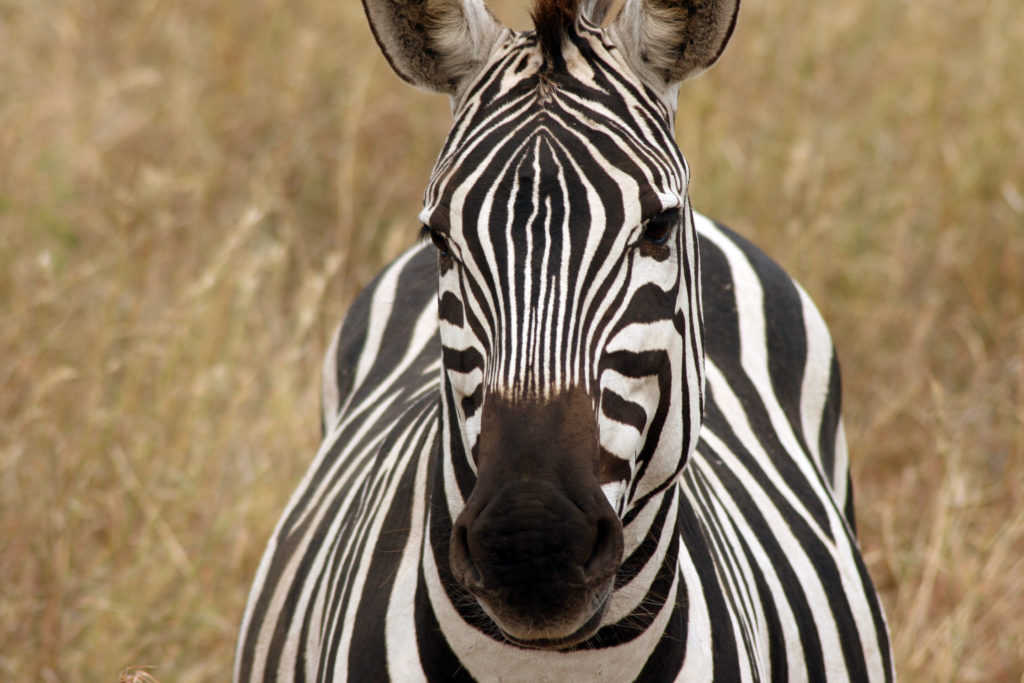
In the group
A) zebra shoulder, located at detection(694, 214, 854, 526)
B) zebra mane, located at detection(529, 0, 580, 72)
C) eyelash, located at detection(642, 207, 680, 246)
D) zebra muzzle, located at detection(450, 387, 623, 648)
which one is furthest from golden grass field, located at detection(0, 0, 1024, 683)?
zebra muzzle, located at detection(450, 387, 623, 648)

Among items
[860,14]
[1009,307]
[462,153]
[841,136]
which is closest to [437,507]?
[462,153]

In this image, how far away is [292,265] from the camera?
6492mm

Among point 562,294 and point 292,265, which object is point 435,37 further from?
point 292,265

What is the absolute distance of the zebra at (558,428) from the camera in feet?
5.81

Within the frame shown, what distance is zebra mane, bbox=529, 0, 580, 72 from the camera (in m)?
2.04

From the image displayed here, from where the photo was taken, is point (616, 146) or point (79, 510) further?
point (79, 510)

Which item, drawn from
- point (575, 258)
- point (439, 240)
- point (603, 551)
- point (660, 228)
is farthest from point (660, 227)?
point (603, 551)

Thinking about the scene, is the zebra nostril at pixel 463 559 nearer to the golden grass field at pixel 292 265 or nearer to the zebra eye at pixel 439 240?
the zebra eye at pixel 439 240

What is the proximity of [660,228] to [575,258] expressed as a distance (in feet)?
0.63

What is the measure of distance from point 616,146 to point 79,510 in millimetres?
2500

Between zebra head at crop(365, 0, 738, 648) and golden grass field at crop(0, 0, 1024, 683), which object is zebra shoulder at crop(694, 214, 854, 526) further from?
zebra head at crop(365, 0, 738, 648)

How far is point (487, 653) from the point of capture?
6.90 ft

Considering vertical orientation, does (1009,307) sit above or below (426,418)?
above

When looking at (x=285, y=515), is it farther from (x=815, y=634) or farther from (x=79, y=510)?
(x=815, y=634)
